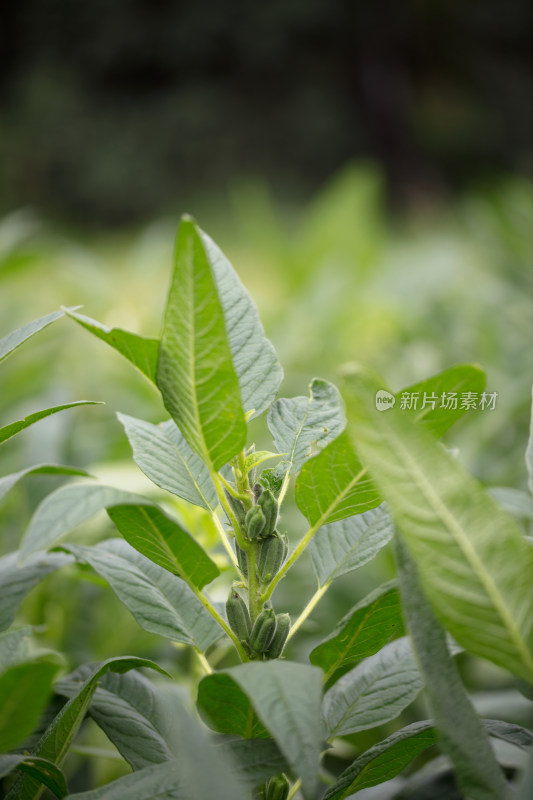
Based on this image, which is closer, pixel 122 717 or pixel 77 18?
pixel 122 717

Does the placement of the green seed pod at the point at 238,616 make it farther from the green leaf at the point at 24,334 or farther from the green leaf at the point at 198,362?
the green leaf at the point at 24,334

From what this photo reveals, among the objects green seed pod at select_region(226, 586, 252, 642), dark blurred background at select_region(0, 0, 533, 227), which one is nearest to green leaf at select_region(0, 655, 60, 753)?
green seed pod at select_region(226, 586, 252, 642)

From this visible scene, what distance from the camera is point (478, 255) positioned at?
2.41 meters

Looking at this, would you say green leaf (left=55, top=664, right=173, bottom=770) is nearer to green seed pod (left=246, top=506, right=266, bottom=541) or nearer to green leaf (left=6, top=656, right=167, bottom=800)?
green leaf (left=6, top=656, right=167, bottom=800)

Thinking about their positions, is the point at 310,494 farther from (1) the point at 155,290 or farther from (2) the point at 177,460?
(1) the point at 155,290

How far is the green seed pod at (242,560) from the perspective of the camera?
0.40m

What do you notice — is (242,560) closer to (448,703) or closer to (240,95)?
(448,703)

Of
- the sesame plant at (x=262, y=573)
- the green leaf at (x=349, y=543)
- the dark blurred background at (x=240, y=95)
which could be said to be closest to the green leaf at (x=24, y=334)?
the sesame plant at (x=262, y=573)

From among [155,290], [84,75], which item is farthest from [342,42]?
[155,290]

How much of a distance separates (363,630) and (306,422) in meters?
0.13

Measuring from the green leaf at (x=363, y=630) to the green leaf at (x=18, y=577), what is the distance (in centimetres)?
19

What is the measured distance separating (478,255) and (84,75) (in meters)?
9.36

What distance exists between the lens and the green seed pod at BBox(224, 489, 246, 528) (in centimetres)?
39

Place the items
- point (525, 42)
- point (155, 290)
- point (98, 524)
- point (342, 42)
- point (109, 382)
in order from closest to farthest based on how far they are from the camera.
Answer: point (98, 524) → point (109, 382) → point (155, 290) → point (525, 42) → point (342, 42)
